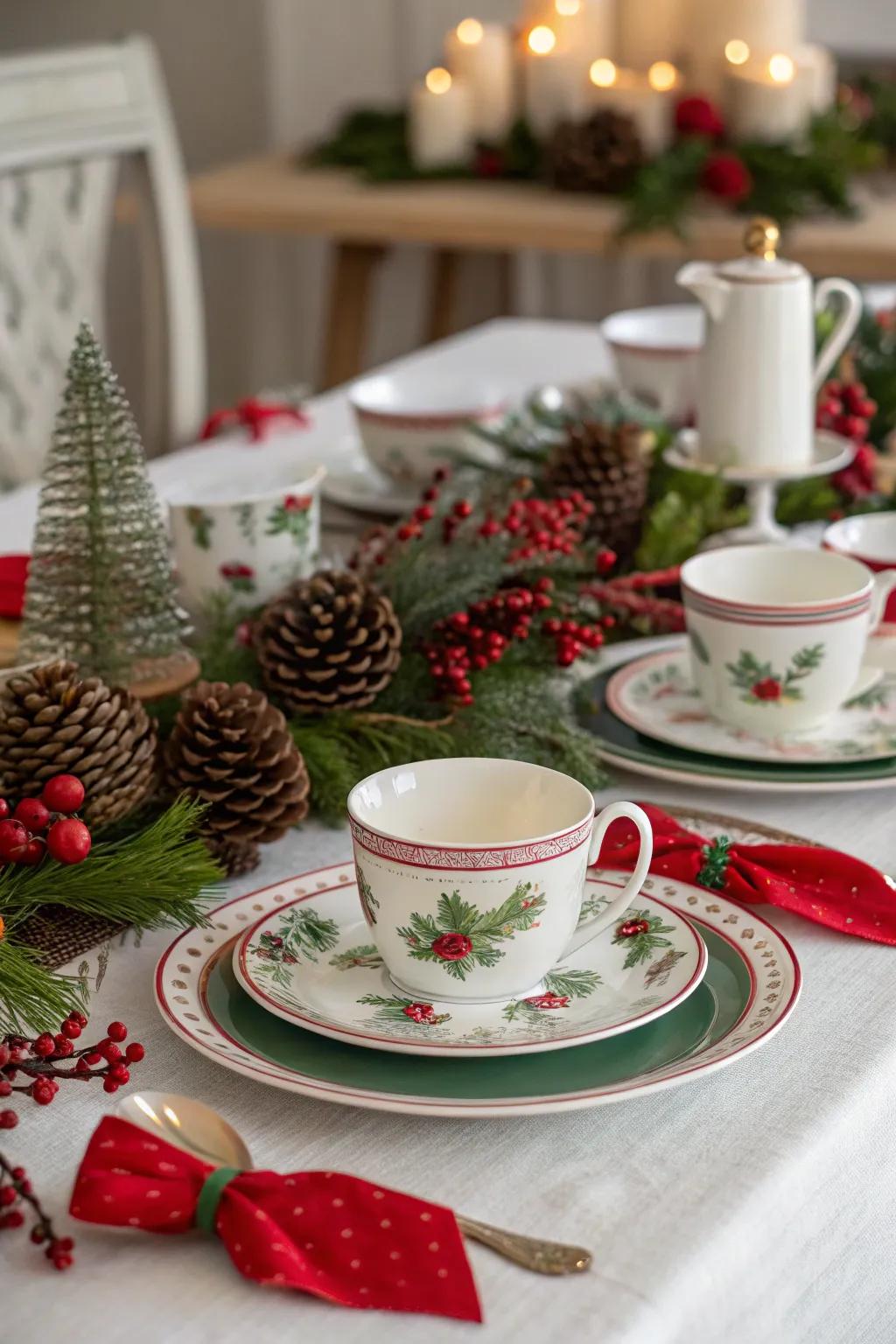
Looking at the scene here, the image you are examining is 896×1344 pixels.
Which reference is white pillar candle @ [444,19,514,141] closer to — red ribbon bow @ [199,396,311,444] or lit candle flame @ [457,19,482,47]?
lit candle flame @ [457,19,482,47]

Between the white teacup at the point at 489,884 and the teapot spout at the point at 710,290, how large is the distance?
0.49 m

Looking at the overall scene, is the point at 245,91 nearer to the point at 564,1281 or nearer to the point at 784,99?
the point at 784,99

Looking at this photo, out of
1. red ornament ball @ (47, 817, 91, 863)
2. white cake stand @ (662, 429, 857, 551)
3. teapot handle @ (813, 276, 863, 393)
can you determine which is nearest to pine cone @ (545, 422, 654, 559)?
white cake stand @ (662, 429, 857, 551)

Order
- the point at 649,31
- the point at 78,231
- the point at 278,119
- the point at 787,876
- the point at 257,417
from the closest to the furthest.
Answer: the point at 787,876 → the point at 257,417 → the point at 78,231 → the point at 649,31 → the point at 278,119

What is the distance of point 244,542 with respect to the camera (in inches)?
34.9

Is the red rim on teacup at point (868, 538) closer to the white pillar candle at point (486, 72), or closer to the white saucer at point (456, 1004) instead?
the white saucer at point (456, 1004)

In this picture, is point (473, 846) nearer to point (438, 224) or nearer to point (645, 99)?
point (438, 224)

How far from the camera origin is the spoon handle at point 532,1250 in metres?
0.46

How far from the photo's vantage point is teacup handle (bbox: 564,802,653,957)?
0.59m

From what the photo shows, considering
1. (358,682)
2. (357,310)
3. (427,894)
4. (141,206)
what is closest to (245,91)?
(357,310)

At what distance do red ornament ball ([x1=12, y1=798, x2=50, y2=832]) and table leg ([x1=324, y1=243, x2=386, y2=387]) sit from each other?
2368mm

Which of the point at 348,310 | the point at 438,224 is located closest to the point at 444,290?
the point at 348,310

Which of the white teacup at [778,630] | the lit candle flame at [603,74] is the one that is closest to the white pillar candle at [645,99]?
the lit candle flame at [603,74]

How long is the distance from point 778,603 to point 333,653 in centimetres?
23
